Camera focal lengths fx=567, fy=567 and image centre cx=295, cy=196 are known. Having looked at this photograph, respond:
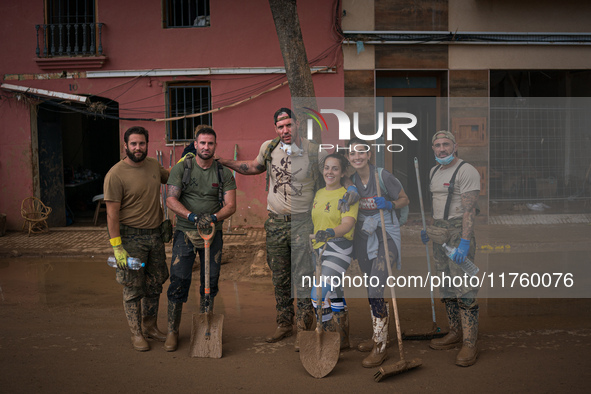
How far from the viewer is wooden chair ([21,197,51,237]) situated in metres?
12.1

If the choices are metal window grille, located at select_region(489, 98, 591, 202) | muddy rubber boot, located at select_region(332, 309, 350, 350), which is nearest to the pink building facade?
metal window grille, located at select_region(489, 98, 591, 202)

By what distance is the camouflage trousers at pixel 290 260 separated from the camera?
5.60 metres

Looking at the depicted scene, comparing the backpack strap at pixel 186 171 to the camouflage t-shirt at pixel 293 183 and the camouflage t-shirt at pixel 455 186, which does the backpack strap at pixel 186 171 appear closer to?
A: the camouflage t-shirt at pixel 293 183

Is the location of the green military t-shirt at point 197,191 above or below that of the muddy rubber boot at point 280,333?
above

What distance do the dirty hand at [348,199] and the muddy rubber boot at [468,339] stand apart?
56.1 inches

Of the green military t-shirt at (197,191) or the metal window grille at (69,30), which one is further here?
the metal window grille at (69,30)

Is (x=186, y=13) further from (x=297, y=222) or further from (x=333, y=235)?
(x=333, y=235)

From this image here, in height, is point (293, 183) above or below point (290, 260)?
above

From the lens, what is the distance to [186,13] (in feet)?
41.2

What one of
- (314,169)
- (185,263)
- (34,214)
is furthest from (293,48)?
(34,214)

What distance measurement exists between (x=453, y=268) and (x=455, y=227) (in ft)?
1.26

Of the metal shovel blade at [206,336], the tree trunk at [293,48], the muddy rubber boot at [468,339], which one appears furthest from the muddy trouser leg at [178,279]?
the tree trunk at [293,48]

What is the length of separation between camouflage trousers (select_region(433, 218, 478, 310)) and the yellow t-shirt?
2.87ft

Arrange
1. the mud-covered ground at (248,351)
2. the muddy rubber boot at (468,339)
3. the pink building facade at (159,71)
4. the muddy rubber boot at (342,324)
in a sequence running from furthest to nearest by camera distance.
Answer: the pink building facade at (159,71) < the muddy rubber boot at (342,324) < the muddy rubber boot at (468,339) < the mud-covered ground at (248,351)
